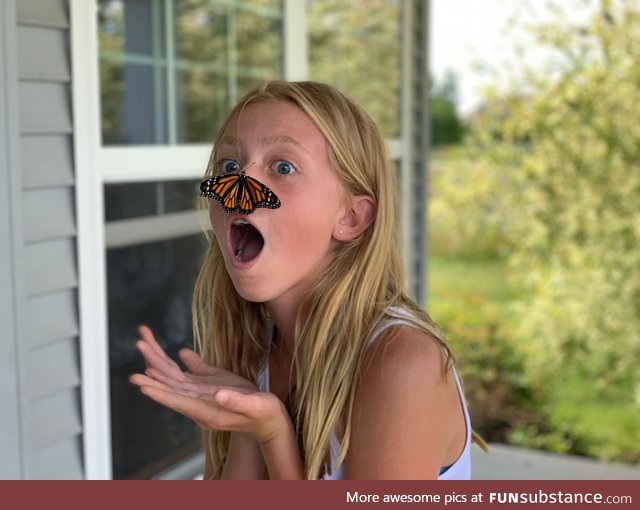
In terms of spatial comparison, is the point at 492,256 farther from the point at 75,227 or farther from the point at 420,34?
the point at 75,227

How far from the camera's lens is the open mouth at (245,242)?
110 centimetres

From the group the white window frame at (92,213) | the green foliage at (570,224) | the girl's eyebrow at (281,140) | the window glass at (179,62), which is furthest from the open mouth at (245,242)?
the green foliage at (570,224)

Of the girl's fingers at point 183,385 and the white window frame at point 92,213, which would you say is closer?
the girl's fingers at point 183,385

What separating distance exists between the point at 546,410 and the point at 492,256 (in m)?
2.20

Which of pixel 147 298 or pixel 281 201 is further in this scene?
pixel 147 298

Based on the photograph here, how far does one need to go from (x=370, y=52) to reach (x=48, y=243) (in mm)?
2395

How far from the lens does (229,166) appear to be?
113 centimetres

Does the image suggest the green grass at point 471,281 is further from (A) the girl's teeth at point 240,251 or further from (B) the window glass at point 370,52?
(A) the girl's teeth at point 240,251

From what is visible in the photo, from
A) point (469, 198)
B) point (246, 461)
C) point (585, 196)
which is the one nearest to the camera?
point (246, 461)

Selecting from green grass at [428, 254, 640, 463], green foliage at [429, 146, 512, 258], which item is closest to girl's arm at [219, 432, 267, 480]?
green grass at [428, 254, 640, 463]

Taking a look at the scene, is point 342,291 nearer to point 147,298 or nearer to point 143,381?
point 143,381

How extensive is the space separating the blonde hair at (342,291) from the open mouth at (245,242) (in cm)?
12

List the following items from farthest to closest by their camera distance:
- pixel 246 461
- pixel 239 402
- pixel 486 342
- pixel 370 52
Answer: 1. pixel 486 342
2. pixel 370 52
3. pixel 246 461
4. pixel 239 402

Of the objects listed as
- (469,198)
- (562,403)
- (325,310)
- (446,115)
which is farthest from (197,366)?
(446,115)
